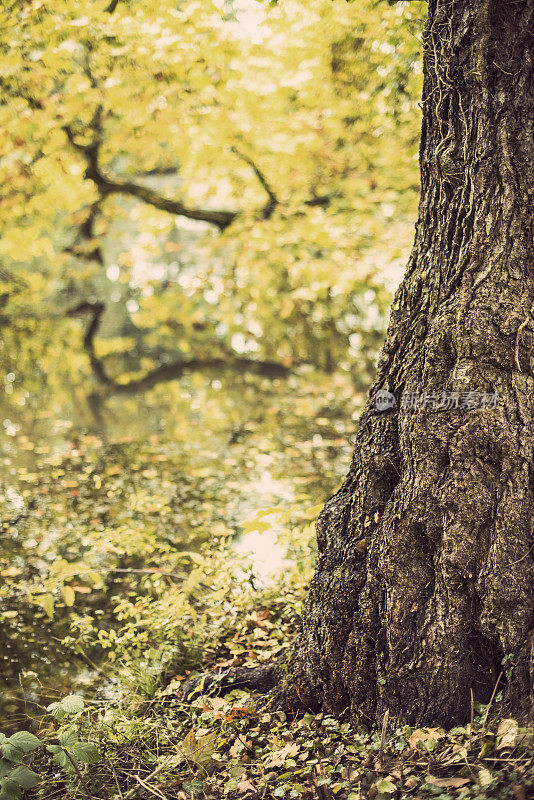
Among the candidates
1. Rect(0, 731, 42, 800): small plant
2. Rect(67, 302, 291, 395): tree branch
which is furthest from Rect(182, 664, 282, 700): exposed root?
Rect(67, 302, 291, 395): tree branch

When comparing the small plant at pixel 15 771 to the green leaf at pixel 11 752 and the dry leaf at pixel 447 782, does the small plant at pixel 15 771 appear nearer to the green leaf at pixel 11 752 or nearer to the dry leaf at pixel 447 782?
the green leaf at pixel 11 752

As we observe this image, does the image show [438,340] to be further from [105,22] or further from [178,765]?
[105,22]

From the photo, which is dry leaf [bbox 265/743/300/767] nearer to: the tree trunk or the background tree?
the tree trunk

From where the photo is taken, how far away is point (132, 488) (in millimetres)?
5648

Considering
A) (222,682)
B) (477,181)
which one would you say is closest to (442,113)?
(477,181)

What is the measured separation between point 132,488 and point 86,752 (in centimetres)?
371

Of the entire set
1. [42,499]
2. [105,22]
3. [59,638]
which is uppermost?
[105,22]

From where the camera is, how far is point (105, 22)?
4965 mm

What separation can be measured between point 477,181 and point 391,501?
1109mm

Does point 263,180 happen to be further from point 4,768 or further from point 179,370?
point 4,768

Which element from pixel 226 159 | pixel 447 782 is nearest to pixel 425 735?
pixel 447 782

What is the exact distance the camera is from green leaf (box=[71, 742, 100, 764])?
6.58ft

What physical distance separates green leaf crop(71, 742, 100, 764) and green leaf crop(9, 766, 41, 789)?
144mm

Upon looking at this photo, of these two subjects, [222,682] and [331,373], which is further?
[331,373]
